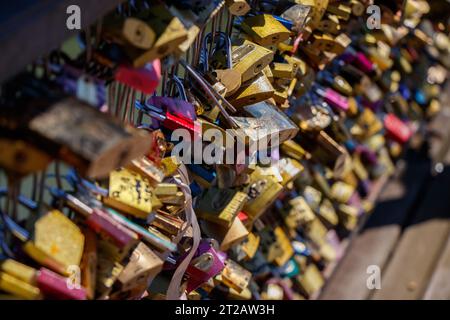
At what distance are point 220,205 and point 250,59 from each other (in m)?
0.56

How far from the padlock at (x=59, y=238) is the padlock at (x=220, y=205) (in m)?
0.94

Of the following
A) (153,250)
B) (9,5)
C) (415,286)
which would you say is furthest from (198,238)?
(415,286)

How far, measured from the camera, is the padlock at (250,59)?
11.3 feet

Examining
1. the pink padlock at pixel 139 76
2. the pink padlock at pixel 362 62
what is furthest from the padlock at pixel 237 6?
the pink padlock at pixel 362 62

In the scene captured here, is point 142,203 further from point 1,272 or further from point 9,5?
point 9,5

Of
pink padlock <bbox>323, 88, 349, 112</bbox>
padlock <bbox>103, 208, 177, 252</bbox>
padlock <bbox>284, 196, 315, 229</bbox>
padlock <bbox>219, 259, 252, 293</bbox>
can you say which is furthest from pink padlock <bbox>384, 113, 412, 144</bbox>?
→ padlock <bbox>103, 208, 177, 252</bbox>

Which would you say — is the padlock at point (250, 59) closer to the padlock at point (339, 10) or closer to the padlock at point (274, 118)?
the padlock at point (274, 118)

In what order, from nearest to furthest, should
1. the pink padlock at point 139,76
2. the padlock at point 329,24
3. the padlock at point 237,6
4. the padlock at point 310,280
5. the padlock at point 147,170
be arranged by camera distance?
Result: the pink padlock at point 139,76
the padlock at point 147,170
the padlock at point 237,6
the padlock at point 329,24
the padlock at point 310,280

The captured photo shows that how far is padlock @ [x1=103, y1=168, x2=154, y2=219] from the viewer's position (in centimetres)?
282

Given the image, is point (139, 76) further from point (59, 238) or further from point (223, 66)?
point (223, 66)

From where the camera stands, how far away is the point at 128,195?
284 cm

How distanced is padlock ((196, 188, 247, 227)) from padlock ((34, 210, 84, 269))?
935 mm

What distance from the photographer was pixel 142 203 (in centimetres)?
286
